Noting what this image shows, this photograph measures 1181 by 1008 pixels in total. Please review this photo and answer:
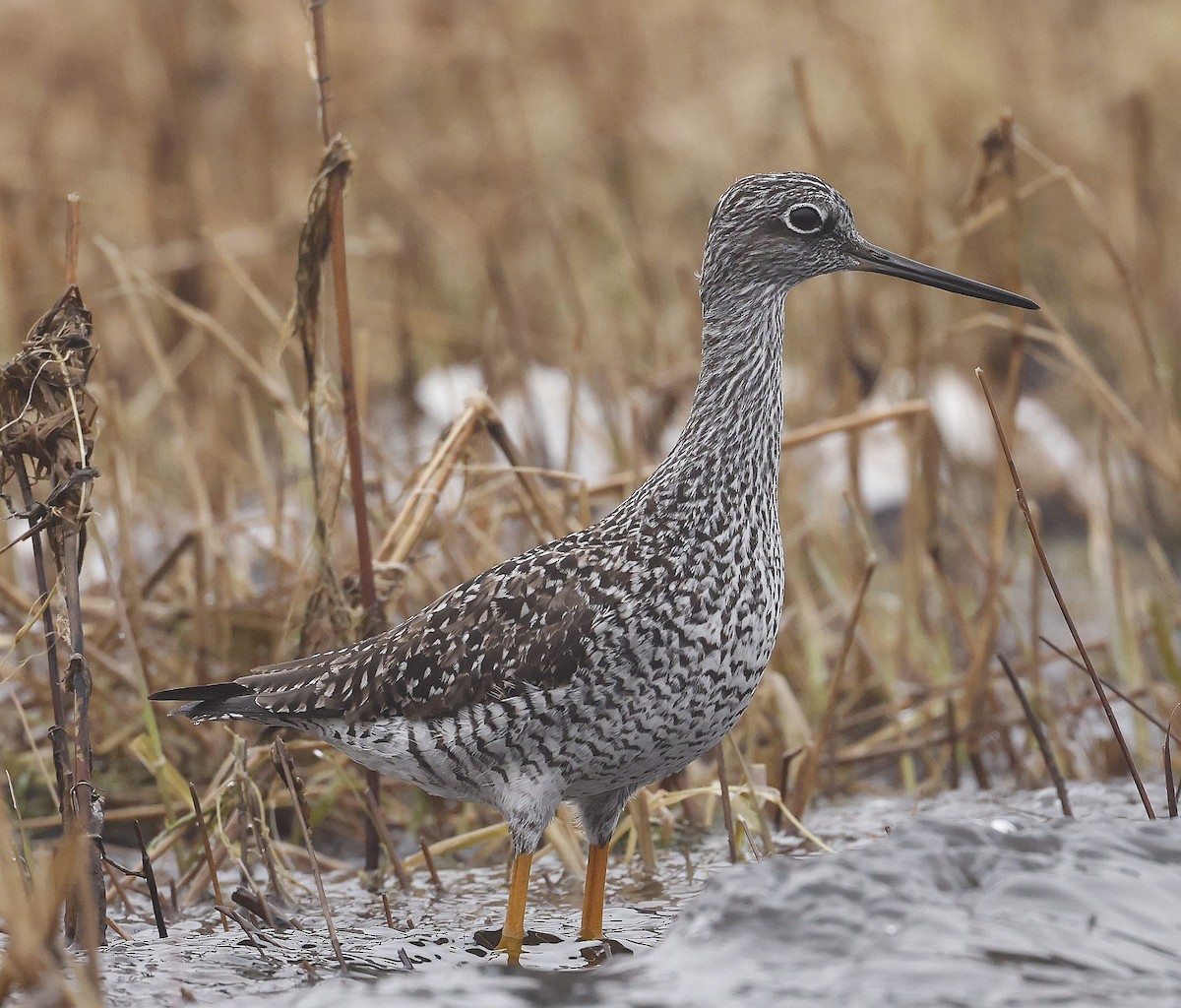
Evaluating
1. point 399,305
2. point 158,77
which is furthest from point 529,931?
point 158,77

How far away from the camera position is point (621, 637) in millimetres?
4453

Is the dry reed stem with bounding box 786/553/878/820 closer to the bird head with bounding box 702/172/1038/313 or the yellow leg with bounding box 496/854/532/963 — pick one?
the bird head with bounding box 702/172/1038/313

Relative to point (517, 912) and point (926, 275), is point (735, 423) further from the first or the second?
point (517, 912)

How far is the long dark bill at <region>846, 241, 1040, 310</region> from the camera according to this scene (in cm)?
484

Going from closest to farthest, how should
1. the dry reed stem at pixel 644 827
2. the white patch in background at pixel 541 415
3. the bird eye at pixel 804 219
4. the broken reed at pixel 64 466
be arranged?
the broken reed at pixel 64 466
the bird eye at pixel 804 219
the dry reed stem at pixel 644 827
the white patch in background at pixel 541 415

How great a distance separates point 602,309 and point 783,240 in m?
6.25

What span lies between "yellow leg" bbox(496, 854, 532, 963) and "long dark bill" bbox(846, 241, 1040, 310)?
2.13 meters

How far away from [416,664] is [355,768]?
5.32ft

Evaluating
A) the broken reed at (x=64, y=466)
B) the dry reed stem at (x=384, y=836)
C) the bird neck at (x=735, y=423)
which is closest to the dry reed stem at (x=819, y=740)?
the bird neck at (x=735, y=423)

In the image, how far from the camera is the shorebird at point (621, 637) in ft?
14.6

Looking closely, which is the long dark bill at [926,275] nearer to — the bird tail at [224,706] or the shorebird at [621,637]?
the shorebird at [621,637]

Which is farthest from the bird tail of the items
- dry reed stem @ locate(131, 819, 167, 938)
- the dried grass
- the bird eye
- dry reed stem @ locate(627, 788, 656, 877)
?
the bird eye

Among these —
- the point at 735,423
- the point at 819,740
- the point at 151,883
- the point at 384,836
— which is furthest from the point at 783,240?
the point at 151,883

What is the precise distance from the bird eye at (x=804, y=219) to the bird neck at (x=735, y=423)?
8.6 inches
